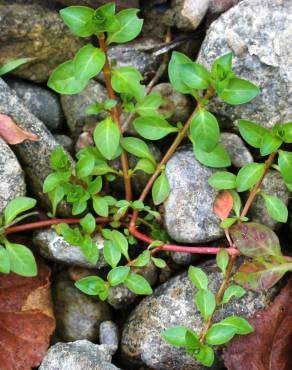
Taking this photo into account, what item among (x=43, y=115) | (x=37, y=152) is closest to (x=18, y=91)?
(x=43, y=115)

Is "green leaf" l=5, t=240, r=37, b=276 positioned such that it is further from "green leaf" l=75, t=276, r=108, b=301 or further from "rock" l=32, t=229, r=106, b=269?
"green leaf" l=75, t=276, r=108, b=301

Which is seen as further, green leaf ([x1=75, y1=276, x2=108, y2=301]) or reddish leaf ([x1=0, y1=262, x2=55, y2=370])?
reddish leaf ([x1=0, y1=262, x2=55, y2=370])

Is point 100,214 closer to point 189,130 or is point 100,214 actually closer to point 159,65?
point 189,130

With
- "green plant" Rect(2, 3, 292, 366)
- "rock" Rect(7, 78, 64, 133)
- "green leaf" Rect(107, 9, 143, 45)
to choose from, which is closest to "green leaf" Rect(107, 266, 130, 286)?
"green plant" Rect(2, 3, 292, 366)

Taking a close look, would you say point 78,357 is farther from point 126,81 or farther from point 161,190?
point 126,81

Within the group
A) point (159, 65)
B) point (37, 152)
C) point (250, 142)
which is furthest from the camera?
point (159, 65)

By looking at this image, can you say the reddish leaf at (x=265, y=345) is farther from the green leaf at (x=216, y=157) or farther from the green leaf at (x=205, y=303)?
the green leaf at (x=216, y=157)
